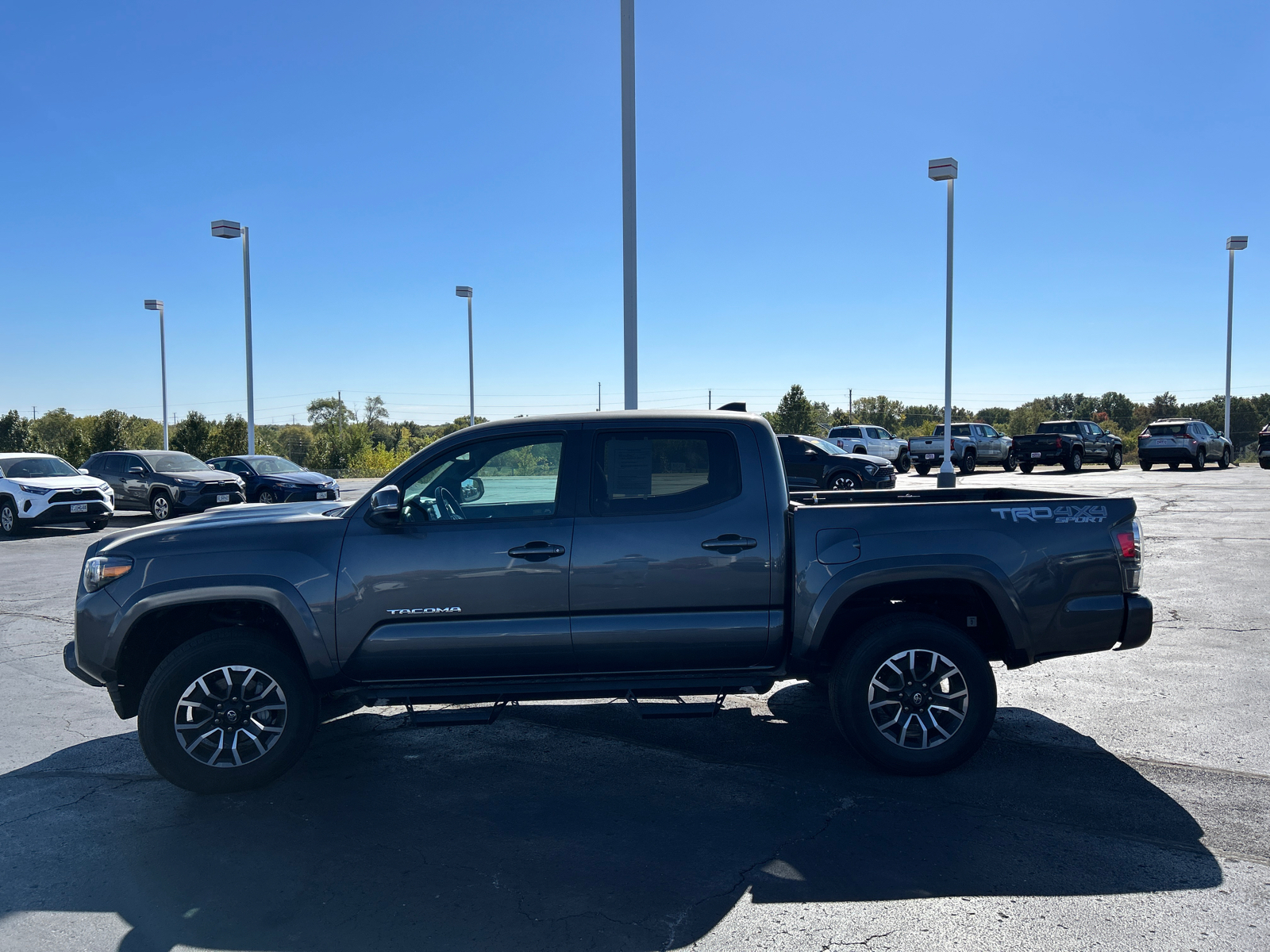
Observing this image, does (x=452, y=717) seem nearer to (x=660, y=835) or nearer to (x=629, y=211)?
(x=660, y=835)

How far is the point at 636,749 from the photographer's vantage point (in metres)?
5.21

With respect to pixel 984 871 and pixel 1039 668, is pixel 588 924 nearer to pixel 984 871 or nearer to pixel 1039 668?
pixel 984 871

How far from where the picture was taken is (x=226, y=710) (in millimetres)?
4547

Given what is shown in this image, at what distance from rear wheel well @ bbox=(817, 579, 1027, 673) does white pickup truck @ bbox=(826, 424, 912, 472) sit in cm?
2920

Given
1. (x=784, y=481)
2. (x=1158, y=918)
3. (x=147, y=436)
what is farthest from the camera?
(x=147, y=436)

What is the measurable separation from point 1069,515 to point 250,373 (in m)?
25.9

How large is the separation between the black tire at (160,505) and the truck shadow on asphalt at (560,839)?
1573 cm

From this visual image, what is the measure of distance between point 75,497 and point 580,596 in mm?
→ 16683

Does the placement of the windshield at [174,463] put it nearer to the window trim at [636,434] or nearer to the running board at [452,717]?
the running board at [452,717]

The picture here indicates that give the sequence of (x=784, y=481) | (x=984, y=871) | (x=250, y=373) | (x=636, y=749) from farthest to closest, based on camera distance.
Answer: (x=250, y=373) < (x=636, y=749) < (x=784, y=481) < (x=984, y=871)

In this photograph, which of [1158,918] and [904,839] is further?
[904,839]

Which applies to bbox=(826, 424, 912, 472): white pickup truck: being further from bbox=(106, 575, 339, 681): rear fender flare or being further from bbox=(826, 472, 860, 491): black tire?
bbox=(106, 575, 339, 681): rear fender flare

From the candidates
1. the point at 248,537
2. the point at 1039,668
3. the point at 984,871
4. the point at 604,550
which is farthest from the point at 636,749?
the point at 1039,668

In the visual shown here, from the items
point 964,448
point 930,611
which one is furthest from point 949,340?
point 930,611
